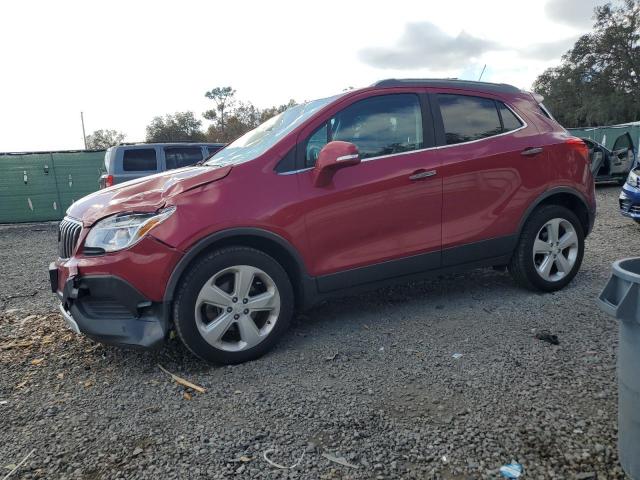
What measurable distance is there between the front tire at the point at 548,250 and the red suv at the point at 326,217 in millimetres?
15

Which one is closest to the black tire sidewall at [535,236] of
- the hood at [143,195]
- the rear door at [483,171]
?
the rear door at [483,171]

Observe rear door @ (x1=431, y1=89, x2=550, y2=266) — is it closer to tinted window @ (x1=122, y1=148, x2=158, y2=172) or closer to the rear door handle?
the rear door handle

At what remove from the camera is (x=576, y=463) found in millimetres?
2125

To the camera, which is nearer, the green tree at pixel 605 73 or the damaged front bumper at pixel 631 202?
the damaged front bumper at pixel 631 202

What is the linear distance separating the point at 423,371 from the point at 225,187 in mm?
1760

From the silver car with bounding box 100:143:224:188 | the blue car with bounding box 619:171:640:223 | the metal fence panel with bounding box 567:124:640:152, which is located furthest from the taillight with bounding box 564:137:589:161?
the metal fence panel with bounding box 567:124:640:152

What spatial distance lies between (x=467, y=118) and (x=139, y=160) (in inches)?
323

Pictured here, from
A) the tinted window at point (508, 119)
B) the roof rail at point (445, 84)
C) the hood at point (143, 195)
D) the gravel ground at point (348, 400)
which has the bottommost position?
the gravel ground at point (348, 400)

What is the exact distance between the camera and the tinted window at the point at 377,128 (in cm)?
362

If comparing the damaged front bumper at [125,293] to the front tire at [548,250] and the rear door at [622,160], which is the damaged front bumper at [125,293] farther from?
the rear door at [622,160]

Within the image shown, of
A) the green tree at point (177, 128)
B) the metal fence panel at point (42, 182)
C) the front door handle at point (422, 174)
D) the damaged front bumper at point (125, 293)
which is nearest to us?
the damaged front bumper at point (125, 293)

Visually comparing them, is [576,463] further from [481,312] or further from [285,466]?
[481,312]

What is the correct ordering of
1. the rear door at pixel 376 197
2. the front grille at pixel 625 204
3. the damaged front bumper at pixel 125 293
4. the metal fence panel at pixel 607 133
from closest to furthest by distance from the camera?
the damaged front bumper at pixel 125 293 < the rear door at pixel 376 197 < the front grille at pixel 625 204 < the metal fence panel at pixel 607 133

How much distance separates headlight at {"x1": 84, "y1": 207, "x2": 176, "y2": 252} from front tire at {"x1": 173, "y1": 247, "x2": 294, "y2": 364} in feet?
1.26
